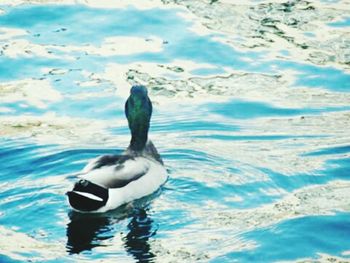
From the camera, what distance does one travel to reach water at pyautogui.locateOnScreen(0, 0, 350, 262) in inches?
383

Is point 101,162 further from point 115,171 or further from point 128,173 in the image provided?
point 128,173

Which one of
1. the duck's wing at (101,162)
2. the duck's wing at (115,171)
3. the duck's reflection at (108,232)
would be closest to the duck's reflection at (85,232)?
the duck's reflection at (108,232)

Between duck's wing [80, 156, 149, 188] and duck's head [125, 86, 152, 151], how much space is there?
15.6 inches

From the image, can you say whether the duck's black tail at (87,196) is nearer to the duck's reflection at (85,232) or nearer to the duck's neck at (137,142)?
the duck's reflection at (85,232)

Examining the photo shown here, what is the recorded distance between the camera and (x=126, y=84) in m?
14.2

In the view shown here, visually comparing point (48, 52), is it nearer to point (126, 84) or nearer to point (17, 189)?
point (126, 84)

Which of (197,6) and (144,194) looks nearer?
(144,194)

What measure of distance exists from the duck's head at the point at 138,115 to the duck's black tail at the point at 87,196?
130 cm

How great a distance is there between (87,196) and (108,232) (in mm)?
463

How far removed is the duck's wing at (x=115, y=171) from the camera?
10.4 m

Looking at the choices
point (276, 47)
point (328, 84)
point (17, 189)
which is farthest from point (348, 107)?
point (17, 189)

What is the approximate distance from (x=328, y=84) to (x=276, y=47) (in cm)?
131

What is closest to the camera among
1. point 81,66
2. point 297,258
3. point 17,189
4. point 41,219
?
point 297,258

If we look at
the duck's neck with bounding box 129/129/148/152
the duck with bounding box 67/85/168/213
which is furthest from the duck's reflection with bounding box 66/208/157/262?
the duck's neck with bounding box 129/129/148/152
